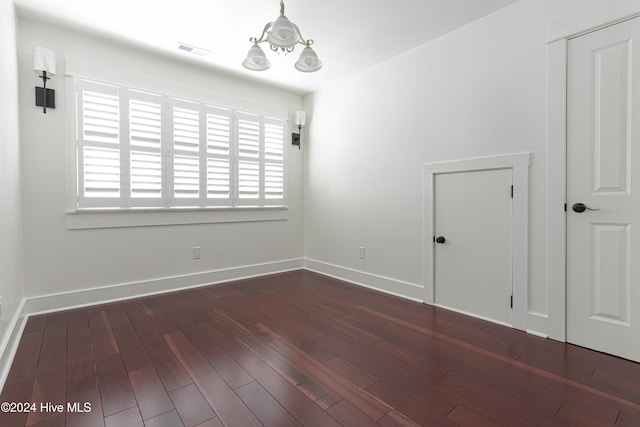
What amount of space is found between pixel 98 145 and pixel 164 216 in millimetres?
917

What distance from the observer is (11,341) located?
1979mm

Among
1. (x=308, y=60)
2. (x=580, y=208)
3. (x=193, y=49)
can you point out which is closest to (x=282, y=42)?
(x=308, y=60)

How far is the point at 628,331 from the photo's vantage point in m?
1.93

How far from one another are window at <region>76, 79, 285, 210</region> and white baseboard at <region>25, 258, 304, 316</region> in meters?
0.82

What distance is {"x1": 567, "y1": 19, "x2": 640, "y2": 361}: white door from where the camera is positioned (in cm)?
192

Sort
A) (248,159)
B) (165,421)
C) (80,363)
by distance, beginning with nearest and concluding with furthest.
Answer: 1. (165,421)
2. (80,363)
3. (248,159)

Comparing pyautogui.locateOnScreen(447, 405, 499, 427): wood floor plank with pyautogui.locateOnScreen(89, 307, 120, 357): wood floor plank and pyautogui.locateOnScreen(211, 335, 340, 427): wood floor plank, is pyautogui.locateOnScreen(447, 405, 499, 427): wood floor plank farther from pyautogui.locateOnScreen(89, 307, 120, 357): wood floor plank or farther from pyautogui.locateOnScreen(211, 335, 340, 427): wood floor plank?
pyautogui.locateOnScreen(89, 307, 120, 357): wood floor plank

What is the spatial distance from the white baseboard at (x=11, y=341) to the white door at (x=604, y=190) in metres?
3.61

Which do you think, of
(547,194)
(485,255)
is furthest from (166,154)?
(547,194)

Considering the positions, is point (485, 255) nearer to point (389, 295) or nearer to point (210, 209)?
point (389, 295)

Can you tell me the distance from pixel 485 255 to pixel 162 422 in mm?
2562

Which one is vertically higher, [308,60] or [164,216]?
[308,60]

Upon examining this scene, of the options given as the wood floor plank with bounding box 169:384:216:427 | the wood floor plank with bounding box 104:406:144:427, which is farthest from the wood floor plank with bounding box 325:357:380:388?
the wood floor plank with bounding box 104:406:144:427

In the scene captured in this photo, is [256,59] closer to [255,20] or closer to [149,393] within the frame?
[255,20]
